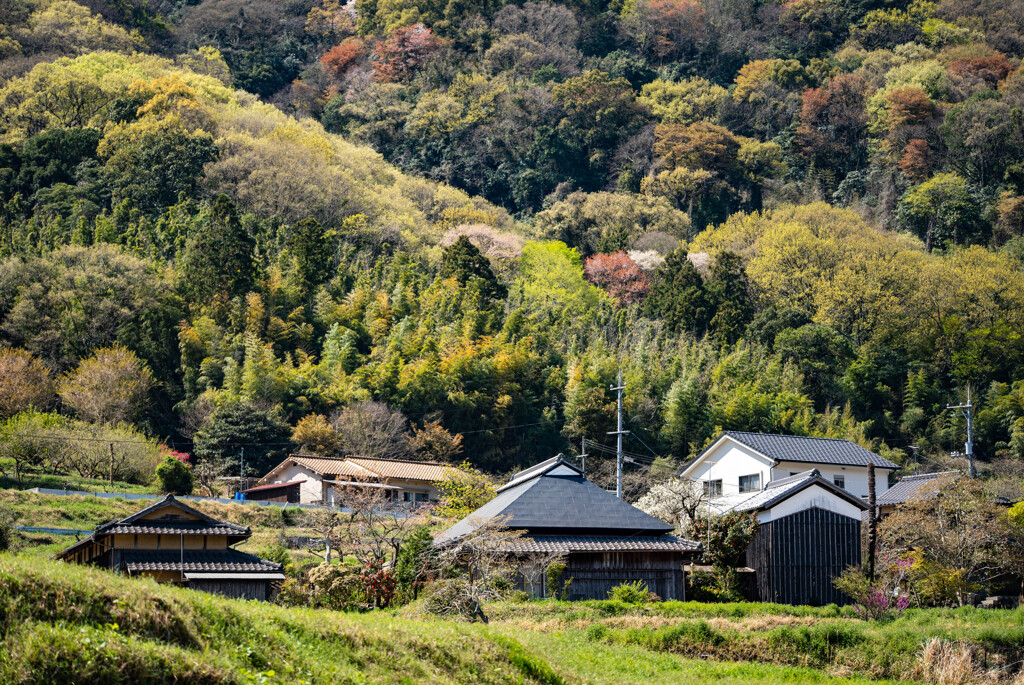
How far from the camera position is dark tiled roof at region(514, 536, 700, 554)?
22.3 meters

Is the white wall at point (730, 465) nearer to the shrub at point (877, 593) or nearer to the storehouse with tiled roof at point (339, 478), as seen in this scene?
the storehouse with tiled roof at point (339, 478)

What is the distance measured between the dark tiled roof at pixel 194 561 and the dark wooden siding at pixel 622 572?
6.28 m

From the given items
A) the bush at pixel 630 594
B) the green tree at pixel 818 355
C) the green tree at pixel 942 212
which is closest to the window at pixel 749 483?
the bush at pixel 630 594

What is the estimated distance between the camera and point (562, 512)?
2372 centimetres

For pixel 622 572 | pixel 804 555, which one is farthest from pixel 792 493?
pixel 622 572

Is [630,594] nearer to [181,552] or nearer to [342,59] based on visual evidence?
[181,552]

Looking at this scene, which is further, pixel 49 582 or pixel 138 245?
pixel 138 245

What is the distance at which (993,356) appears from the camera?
47.8 m

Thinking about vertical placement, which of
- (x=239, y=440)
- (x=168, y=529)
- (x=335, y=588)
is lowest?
(x=335, y=588)

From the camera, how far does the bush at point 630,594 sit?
2144cm

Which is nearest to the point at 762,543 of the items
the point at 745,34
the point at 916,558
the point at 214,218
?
the point at 916,558

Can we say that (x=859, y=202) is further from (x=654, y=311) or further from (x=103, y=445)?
(x=103, y=445)

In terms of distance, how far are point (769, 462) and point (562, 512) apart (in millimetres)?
11773

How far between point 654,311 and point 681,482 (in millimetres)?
20171
